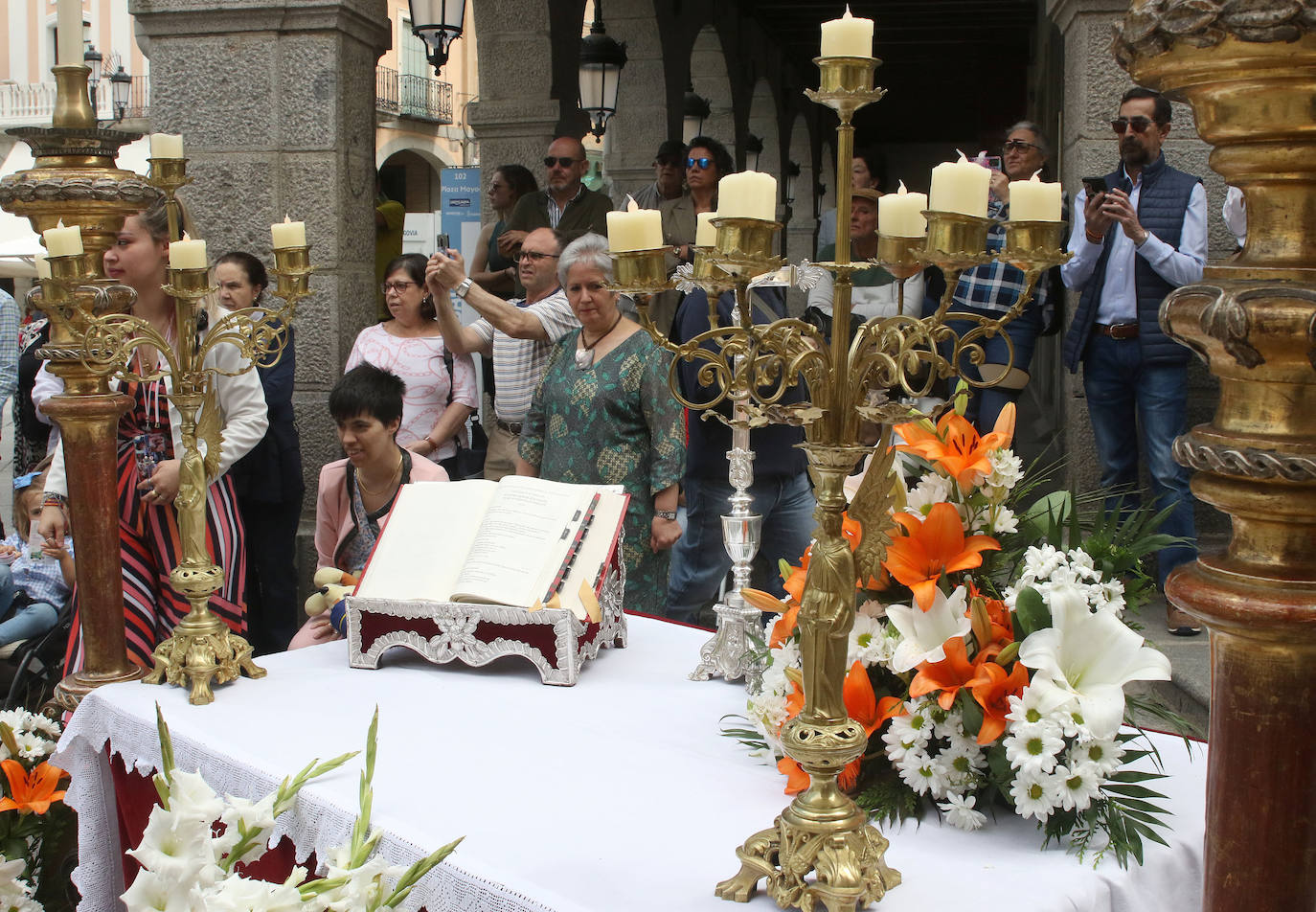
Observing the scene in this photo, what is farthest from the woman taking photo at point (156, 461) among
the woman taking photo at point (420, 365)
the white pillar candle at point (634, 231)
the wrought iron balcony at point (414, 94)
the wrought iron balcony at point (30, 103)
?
the wrought iron balcony at point (414, 94)

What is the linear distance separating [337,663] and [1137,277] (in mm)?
3052

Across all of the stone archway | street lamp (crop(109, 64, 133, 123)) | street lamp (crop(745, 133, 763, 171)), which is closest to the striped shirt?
the stone archway

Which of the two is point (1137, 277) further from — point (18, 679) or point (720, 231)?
point (18, 679)

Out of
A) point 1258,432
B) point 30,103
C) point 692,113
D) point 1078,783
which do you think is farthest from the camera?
point 30,103

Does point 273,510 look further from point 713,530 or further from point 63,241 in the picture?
point 63,241

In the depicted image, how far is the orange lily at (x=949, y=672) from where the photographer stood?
1.52 m

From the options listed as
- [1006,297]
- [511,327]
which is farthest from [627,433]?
[1006,297]

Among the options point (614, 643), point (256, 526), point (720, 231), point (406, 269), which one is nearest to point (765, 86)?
point (406, 269)

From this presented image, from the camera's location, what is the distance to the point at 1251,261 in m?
0.73

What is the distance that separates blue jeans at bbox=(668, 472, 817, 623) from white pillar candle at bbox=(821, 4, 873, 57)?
264 centimetres

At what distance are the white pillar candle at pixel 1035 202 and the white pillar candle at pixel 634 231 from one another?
380 millimetres

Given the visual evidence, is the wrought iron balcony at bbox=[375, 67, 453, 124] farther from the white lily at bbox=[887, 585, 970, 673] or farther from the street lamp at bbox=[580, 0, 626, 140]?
the white lily at bbox=[887, 585, 970, 673]

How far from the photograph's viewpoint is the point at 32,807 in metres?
1.94

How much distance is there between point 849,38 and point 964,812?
0.93 metres
